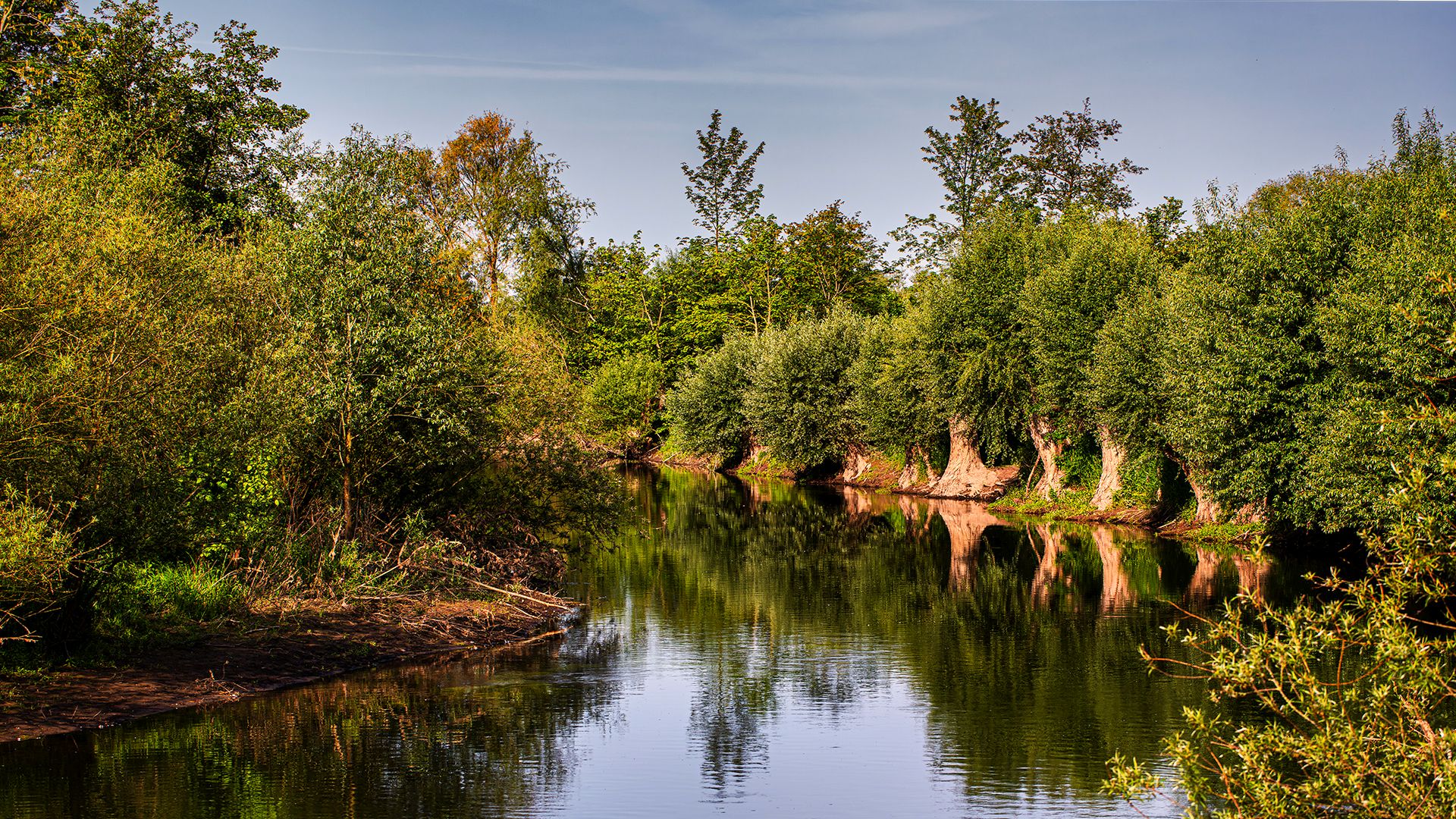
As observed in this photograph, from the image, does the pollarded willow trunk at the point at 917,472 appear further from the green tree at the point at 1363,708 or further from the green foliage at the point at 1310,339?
the green tree at the point at 1363,708

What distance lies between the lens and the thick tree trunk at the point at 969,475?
54719 millimetres

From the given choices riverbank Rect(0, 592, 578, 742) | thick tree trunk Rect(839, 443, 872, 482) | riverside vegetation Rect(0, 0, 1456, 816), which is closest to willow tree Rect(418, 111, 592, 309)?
riverside vegetation Rect(0, 0, 1456, 816)

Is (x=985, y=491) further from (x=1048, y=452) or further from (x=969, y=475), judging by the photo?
(x=1048, y=452)

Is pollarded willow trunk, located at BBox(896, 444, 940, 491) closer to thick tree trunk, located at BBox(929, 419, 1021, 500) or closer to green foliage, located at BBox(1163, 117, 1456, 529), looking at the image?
thick tree trunk, located at BBox(929, 419, 1021, 500)

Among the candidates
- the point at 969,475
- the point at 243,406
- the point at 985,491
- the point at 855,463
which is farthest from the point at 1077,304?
the point at 243,406

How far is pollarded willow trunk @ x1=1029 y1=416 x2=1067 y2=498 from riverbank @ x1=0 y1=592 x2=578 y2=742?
28424 millimetres

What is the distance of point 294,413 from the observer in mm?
21812

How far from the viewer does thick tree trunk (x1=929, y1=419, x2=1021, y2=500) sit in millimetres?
54719

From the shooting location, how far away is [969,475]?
55.7 metres

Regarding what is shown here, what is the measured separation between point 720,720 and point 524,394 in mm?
10935

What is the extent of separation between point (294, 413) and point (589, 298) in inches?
2676

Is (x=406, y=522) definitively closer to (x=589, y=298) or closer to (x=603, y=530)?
(x=603, y=530)

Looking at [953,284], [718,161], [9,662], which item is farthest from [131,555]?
[718,161]

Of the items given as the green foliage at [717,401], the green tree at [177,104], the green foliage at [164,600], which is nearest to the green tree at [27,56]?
the green tree at [177,104]
